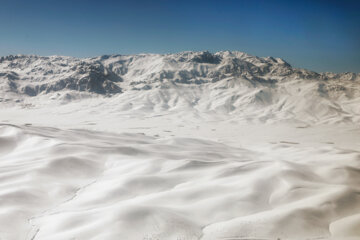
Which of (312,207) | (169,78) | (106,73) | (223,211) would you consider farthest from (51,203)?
(106,73)

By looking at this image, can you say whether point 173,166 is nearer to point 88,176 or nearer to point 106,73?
point 88,176

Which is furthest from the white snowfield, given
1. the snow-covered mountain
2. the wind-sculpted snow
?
the snow-covered mountain

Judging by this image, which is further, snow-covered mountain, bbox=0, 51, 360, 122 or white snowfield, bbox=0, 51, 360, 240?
snow-covered mountain, bbox=0, 51, 360, 122

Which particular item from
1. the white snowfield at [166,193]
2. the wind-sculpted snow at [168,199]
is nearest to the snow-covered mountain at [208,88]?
the white snowfield at [166,193]

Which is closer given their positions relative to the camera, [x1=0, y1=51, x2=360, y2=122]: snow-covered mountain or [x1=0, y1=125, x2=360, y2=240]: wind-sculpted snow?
[x1=0, y1=125, x2=360, y2=240]: wind-sculpted snow

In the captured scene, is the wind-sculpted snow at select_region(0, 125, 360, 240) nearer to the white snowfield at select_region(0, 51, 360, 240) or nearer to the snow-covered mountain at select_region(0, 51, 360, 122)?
the white snowfield at select_region(0, 51, 360, 240)

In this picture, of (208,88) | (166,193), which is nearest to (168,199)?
(166,193)

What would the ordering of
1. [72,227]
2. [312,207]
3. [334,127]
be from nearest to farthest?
[72,227]
[312,207]
[334,127]
